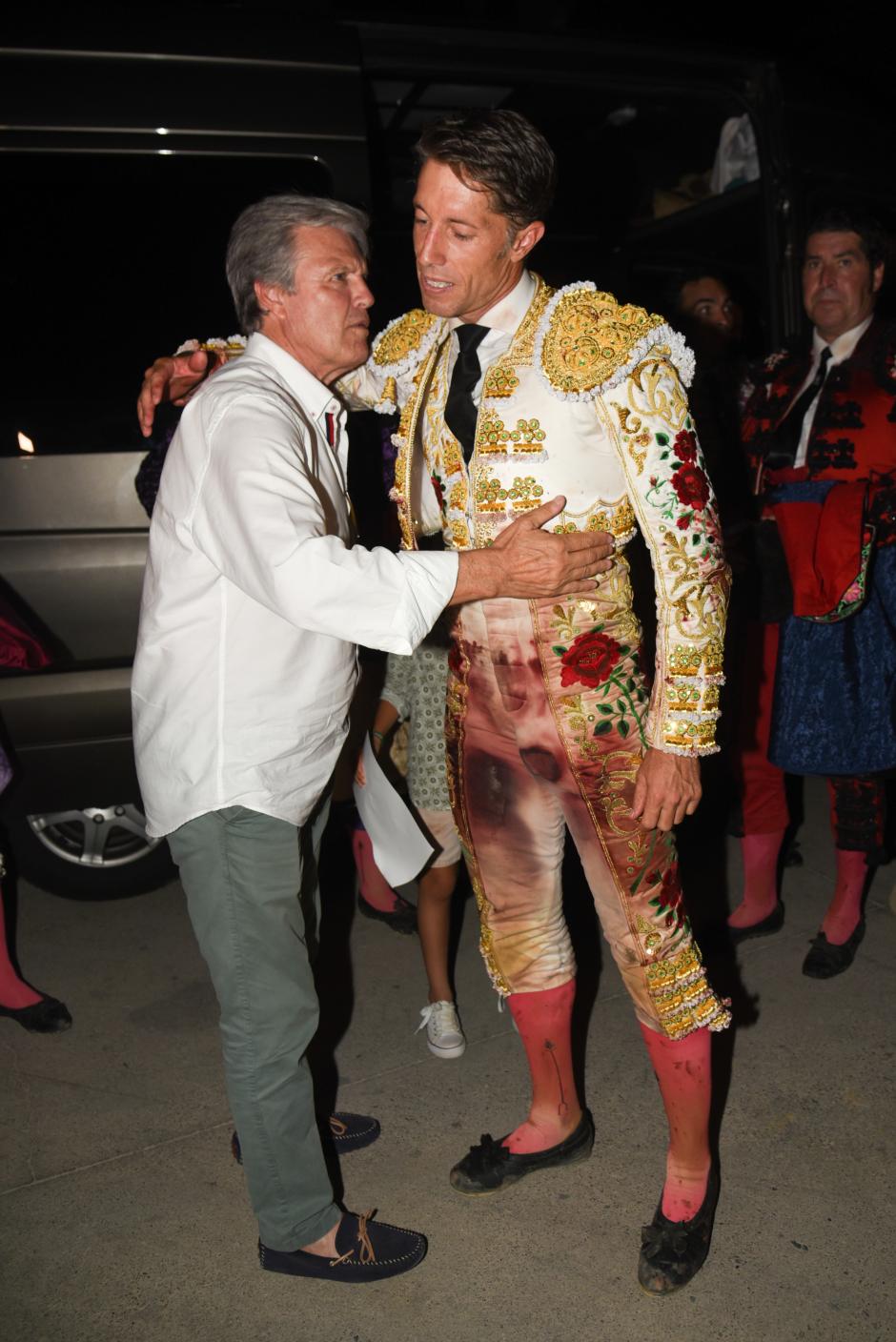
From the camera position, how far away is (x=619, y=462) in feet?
5.65

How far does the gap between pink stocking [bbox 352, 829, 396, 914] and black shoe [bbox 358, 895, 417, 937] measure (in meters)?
Result: 0.01

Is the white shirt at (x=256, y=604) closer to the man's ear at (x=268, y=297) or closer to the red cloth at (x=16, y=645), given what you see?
the man's ear at (x=268, y=297)

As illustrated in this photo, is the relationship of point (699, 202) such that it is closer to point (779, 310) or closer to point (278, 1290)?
point (779, 310)

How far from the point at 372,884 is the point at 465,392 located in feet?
5.83

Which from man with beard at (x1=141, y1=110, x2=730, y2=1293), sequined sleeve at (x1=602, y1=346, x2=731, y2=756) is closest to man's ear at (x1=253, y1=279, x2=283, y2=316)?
man with beard at (x1=141, y1=110, x2=730, y2=1293)

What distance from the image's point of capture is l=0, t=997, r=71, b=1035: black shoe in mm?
2686

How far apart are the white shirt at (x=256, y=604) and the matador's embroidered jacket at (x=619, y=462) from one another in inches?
9.5

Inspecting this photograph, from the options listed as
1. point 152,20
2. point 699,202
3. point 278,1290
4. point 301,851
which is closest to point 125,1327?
point 278,1290

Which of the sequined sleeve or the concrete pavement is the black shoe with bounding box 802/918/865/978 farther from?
the sequined sleeve

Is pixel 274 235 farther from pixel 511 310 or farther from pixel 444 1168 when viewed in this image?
pixel 444 1168

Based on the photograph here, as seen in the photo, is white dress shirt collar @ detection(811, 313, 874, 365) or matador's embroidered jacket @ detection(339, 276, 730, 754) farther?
white dress shirt collar @ detection(811, 313, 874, 365)

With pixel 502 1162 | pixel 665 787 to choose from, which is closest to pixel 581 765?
pixel 665 787

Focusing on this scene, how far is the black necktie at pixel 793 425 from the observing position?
2.81 meters

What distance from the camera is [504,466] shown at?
175 cm
